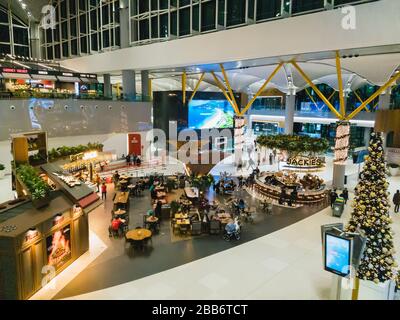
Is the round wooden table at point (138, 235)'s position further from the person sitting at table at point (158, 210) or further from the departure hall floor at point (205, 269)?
the person sitting at table at point (158, 210)

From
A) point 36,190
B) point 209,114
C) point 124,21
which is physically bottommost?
point 36,190

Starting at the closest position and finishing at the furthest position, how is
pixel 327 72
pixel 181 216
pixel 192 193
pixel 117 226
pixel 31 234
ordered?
1. pixel 31 234
2. pixel 117 226
3. pixel 181 216
4. pixel 192 193
5. pixel 327 72

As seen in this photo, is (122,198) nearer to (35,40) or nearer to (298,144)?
(298,144)

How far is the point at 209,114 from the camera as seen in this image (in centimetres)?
2984

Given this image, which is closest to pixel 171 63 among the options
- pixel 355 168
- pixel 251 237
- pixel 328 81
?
pixel 251 237

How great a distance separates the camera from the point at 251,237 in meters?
10.6

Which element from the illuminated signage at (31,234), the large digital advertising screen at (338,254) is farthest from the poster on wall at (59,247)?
the large digital advertising screen at (338,254)

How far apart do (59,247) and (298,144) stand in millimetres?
12194

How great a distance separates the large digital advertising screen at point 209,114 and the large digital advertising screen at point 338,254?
23557 millimetres

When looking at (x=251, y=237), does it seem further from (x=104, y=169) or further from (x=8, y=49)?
(x=8, y=49)

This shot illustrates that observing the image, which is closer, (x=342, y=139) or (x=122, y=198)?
(x=122, y=198)

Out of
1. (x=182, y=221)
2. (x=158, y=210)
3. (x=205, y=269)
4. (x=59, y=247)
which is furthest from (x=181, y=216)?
(x=59, y=247)

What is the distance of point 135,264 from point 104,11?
25685mm
